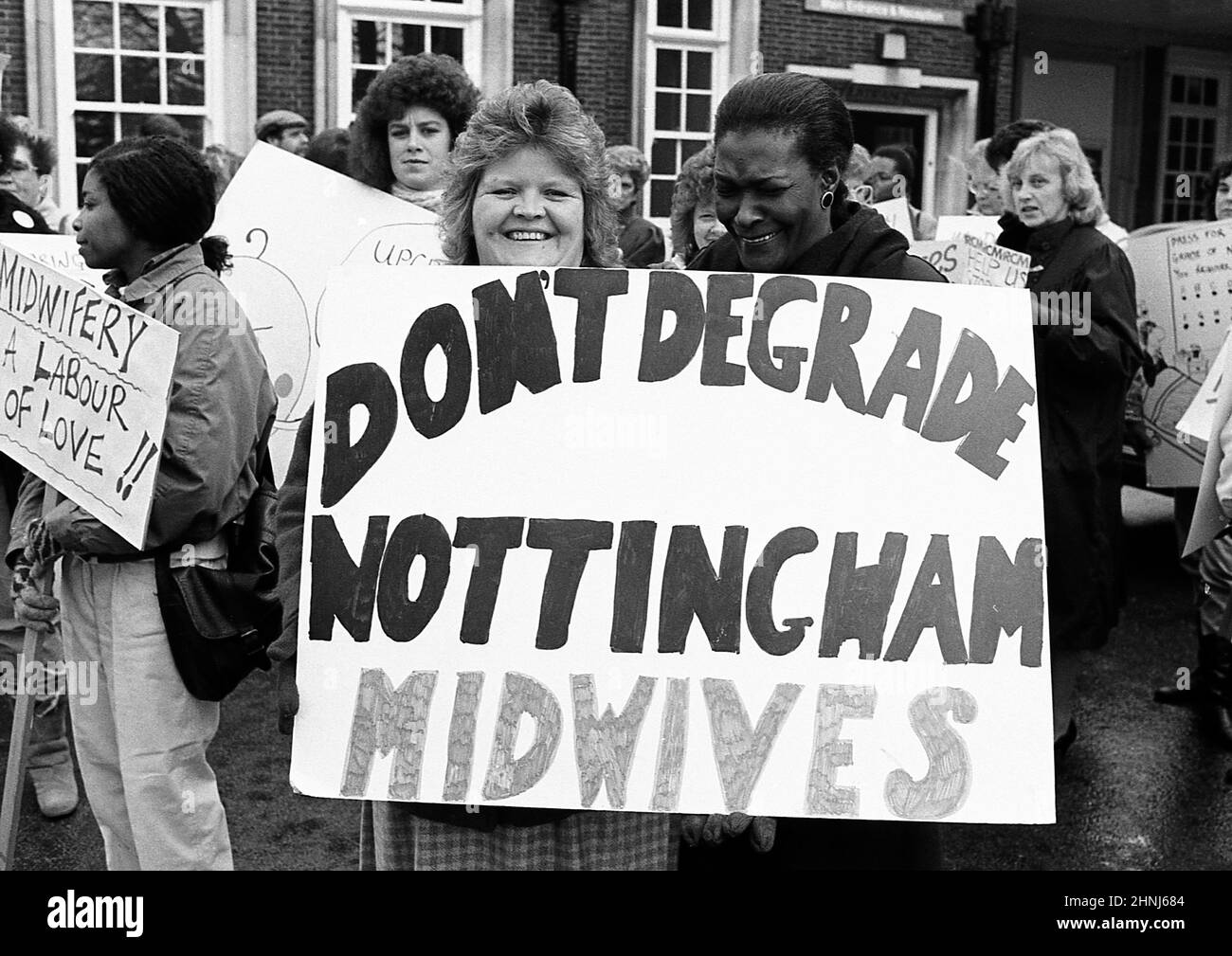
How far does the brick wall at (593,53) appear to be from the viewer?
13.9m

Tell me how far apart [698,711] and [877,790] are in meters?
0.27

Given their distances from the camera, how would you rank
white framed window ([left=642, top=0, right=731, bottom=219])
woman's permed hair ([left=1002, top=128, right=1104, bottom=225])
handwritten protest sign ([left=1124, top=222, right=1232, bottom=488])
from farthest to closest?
1. white framed window ([left=642, top=0, right=731, bottom=219])
2. handwritten protest sign ([left=1124, top=222, right=1232, bottom=488])
3. woman's permed hair ([left=1002, top=128, right=1104, bottom=225])

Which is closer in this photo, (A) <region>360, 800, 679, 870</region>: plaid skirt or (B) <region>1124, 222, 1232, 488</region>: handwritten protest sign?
(A) <region>360, 800, 679, 870</region>: plaid skirt

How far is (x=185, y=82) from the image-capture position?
1283cm

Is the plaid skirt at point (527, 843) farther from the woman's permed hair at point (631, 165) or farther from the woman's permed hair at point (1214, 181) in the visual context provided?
the woman's permed hair at point (631, 165)

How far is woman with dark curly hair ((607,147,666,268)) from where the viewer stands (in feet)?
21.4

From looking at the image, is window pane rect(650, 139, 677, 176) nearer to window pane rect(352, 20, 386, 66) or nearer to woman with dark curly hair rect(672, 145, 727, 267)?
window pane rect(352, 20, 386, 66)

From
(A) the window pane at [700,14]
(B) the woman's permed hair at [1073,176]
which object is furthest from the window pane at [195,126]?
(B) the woman's permed hair at [1073,176]

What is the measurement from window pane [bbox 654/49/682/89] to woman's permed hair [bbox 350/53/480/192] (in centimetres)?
1091

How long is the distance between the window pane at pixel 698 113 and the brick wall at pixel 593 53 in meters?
0.76

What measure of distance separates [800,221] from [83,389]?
4.80 feet

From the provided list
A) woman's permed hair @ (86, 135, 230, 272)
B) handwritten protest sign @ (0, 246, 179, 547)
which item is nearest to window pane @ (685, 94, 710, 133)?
woman's permed hair @ (86, 135, 230, 272)

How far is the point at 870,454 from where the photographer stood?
2.11 meters

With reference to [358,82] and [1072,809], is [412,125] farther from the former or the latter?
[358,82]
